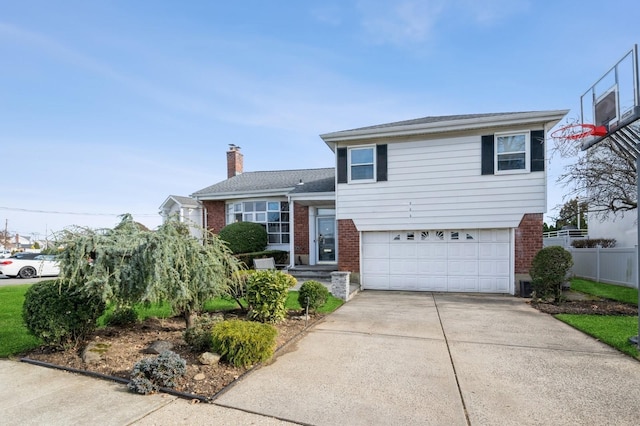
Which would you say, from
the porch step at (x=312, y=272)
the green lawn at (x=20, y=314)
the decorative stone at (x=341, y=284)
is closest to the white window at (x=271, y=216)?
the porch step at (x=312, y=272)

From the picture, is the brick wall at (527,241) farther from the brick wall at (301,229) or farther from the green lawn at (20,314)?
the brick wall at (301,229)

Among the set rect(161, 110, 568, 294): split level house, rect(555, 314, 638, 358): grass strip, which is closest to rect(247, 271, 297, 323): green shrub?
rect(161, 110, 568, 294): split level house

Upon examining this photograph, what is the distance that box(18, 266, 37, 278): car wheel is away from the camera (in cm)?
1684

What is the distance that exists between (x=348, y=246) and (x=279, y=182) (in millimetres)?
6348

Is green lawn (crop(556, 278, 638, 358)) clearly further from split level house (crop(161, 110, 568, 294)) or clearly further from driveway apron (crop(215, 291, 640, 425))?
split level house (crop(161, 110, 568, 294))

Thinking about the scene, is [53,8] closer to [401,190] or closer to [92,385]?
[92,385]

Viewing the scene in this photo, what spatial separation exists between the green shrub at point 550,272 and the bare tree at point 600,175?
2.43 m

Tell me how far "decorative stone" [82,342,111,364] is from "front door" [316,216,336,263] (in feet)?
33.3

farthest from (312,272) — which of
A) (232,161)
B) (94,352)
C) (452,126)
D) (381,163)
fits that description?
(232,161)

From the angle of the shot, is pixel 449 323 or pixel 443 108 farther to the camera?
pixel 443 108

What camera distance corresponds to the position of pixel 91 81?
1029 cm

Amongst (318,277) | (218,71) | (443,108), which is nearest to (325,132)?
(218,71)

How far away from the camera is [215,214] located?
16.6 m

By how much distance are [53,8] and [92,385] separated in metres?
8.54
